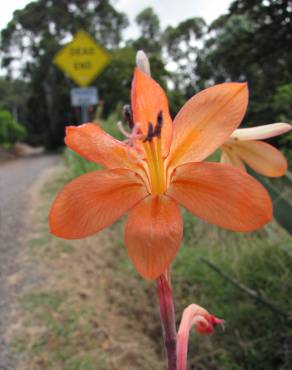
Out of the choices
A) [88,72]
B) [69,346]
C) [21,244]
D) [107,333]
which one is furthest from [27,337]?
[88,72]

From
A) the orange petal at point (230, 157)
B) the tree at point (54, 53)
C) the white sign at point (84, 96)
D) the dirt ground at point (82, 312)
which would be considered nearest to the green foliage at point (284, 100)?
the dirt ground at point (82, 312)

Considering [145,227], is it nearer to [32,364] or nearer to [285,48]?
[32,364]

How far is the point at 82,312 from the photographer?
2.00m

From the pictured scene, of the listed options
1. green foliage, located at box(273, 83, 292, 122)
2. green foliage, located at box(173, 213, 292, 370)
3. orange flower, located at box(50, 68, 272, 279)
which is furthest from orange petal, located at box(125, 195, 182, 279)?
green foliage, located at box(273, 83, 292, 122)

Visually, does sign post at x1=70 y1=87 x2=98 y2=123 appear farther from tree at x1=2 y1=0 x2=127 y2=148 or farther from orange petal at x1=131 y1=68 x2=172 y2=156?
tree at x1=2 y1=0 x2=127 y2=148

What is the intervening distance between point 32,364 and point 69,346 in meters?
0.20

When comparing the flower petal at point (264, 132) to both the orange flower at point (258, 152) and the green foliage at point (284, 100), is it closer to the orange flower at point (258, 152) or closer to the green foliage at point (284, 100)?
the orange flower at point (258, 152)

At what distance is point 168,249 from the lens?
391 millimetres

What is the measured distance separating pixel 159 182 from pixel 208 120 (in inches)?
3.2

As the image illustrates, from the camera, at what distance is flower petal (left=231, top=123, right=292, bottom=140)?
0.49 meters

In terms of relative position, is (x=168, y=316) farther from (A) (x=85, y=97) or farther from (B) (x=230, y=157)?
(A) (x=85, y=97)

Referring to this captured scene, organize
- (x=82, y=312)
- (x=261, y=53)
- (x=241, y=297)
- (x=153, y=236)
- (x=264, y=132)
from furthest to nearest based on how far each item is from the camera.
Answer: (x=261, y=53) < (x=241, y=297) < (x=82, y=312) < (x=264, y=132) < (x=153, y=236)

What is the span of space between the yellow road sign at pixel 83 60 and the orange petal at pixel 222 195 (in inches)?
193

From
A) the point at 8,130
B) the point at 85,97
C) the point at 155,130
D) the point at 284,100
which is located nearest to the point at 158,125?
the point at 155,130
